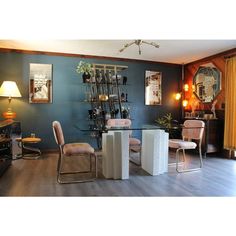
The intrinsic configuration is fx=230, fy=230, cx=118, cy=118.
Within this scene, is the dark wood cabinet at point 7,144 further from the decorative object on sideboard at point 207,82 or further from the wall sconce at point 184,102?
the decorative object on sideboard at point 207,82

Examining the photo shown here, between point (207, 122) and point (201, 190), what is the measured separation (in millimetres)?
2358

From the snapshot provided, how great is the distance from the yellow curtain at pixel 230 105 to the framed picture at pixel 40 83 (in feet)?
12.5

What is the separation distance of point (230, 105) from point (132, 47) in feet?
7.69

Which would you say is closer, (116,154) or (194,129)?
(116,154)

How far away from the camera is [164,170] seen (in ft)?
12.0

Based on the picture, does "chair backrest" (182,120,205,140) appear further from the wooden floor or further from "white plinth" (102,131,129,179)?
"white plinth" (102,131,129,179)

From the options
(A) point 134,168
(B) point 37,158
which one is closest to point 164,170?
(A) point 134,168

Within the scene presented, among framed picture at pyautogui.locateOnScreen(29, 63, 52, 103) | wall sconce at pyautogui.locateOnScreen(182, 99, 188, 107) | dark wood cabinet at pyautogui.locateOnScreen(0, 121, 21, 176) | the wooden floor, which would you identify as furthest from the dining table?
wall sconce at pyautogui.locateOnScreen(182, 99, 188, 107)

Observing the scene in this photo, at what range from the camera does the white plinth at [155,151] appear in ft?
11.4

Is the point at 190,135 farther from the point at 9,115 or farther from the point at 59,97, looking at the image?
the point at 9,115

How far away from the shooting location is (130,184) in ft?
10.0

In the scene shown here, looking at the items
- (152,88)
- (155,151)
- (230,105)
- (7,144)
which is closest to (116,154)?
(155,151)
